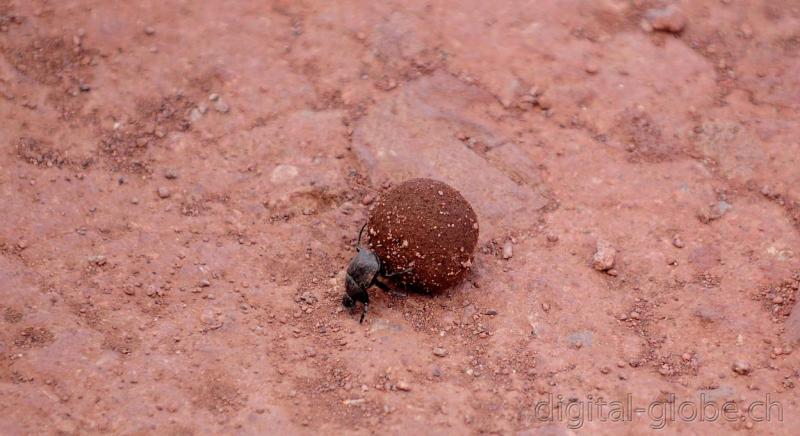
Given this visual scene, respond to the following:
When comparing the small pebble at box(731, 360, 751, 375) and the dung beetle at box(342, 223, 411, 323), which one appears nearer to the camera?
the small pebble at box(731, 360, 751, 375)

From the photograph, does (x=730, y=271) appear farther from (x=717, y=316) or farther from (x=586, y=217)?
(x=586, y=217)

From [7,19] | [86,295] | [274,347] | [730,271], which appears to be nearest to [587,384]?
[730,271]

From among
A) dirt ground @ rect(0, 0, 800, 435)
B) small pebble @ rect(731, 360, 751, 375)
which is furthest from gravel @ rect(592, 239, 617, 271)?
small pebble @ rect(731, 360, 751, 375)

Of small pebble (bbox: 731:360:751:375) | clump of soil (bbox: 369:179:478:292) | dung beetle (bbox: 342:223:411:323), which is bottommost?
small pebble (bbox: 731:360:751:375)

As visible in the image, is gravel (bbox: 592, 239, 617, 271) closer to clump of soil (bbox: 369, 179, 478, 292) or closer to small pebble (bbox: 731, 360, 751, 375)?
clump of soil (bbox: 369, 179, 478, 292)

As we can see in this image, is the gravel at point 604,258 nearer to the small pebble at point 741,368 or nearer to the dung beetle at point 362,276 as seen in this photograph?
the small pebble at point 741,368

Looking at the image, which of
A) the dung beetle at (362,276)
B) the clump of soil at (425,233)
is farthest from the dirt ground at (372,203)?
the clump of soil at (425,233)
